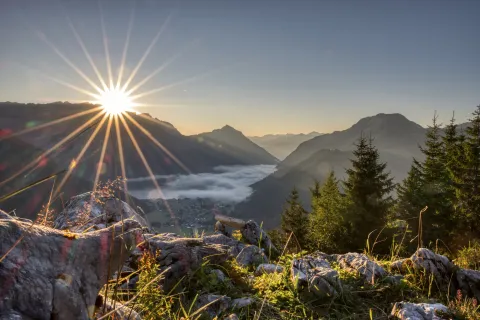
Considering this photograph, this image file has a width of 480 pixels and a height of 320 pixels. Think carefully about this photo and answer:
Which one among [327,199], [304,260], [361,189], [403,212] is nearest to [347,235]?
[361,189]

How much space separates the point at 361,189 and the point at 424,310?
31.3 m

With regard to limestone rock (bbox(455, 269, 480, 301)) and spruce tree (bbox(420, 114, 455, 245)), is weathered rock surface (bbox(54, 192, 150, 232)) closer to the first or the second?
limestone rock (bbox(455, 269, 480, 301))

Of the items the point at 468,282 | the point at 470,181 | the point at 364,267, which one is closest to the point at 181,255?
the point at 364,267

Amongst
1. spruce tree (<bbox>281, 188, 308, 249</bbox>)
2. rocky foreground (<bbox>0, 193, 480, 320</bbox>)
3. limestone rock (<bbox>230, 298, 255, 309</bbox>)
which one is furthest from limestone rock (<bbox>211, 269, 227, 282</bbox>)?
spruce tree (<bbox>281, 188, 308, 249</bbox>)

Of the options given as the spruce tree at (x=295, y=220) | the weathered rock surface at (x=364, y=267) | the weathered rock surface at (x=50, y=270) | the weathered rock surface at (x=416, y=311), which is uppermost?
the weathered rock surface at (x=50, y=270)

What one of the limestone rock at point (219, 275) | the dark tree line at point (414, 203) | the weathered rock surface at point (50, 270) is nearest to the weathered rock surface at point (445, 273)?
the limestone rock at point (219, 275)

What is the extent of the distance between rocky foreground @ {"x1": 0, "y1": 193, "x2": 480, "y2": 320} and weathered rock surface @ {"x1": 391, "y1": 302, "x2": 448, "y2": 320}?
1cm

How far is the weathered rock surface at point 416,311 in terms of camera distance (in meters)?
3.55

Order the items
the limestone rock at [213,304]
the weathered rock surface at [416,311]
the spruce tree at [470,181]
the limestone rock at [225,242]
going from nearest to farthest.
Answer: the weathered rock surface at [416,311]
the limestone rock at [213,304]
the limestone rock at [225,242]
the spruce tree at [470,181]

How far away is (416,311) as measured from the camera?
3633 millimetres

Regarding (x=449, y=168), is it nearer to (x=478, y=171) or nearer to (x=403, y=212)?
(x=478, y=171)

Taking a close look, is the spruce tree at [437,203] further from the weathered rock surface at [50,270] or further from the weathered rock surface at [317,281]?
the weathered rock surface at [50,270]

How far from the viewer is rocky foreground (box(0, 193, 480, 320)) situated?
2053 mm

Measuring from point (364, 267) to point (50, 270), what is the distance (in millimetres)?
4770
